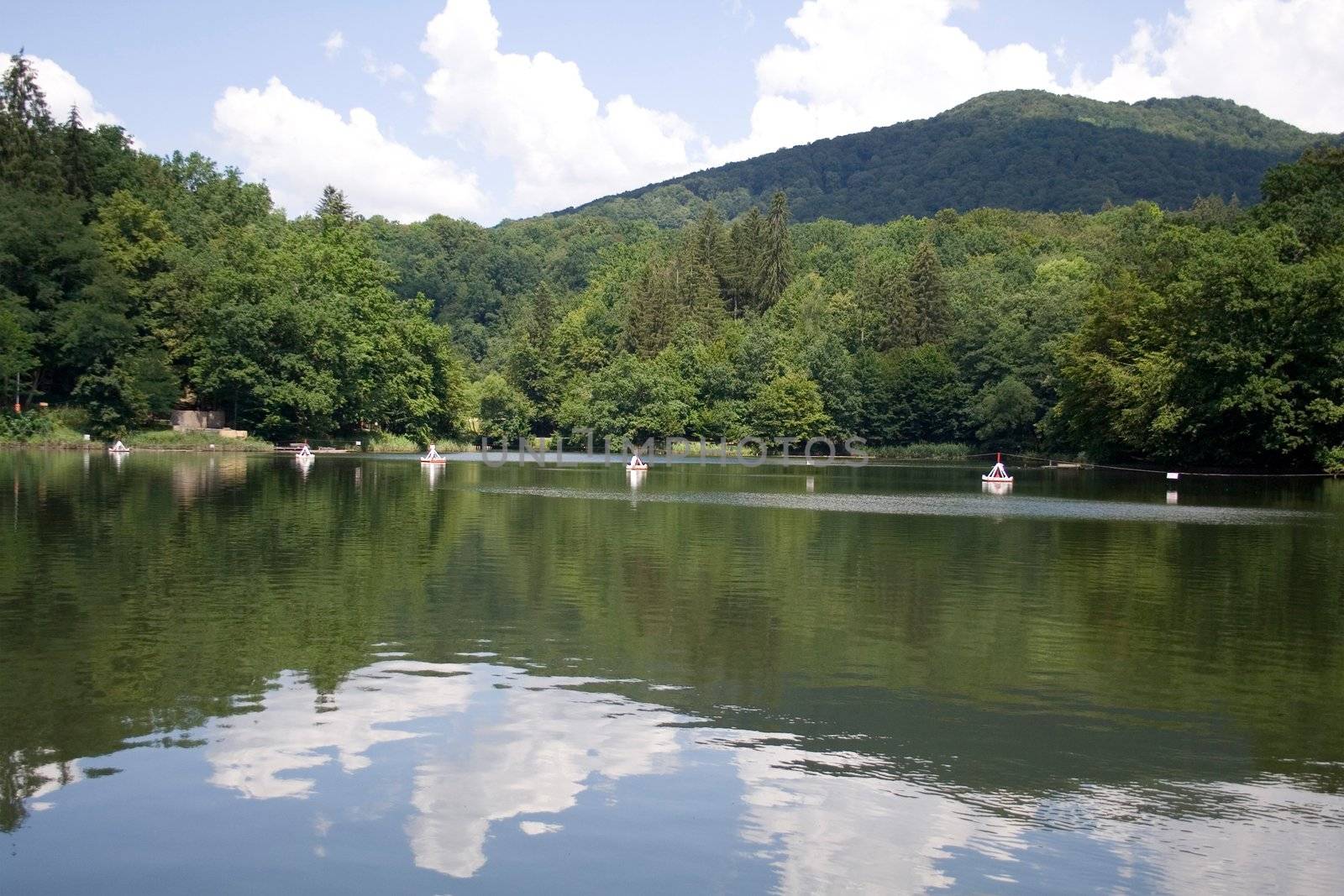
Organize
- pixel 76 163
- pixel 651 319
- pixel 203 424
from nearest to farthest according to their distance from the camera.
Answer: pixel 203 424
pixel 76 163
pixel 651 319

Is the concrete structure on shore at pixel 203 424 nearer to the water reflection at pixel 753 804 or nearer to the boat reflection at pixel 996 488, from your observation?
the boat reflection at pixel 996 488

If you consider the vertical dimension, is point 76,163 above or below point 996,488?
above

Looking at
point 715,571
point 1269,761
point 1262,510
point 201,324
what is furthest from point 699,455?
point 1269,761

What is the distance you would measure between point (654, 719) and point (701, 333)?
124270mm

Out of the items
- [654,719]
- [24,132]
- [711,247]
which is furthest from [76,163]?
[654,719]

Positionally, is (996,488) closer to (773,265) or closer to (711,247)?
(773,265)

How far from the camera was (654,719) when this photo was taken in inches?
484

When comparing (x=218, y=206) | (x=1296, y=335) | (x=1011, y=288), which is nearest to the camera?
(x=1296, y=335)

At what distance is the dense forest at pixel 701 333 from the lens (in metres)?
70.3

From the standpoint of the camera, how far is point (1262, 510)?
43.0 metres

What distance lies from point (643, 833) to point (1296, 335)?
66352mm

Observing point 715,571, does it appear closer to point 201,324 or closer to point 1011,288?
point 201,324

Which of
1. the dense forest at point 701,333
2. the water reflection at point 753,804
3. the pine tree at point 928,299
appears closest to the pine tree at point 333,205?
the dense forest at point 701,333

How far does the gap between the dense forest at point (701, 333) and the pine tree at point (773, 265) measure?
29cm
